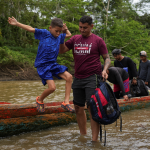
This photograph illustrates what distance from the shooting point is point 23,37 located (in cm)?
2594

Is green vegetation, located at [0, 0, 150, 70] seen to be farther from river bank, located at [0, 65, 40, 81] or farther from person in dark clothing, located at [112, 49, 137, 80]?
person in dark clothing, located at [112, 49, 137, 80]

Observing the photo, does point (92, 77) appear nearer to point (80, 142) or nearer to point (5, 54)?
point (80, 142)

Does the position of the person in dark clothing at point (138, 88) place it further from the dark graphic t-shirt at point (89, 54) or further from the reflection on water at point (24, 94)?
the dark graphic t-shirt at point (89, 54)

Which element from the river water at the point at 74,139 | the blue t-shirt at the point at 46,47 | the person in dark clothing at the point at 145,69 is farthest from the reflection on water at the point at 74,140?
the person in dark clothing at the point at 145,69

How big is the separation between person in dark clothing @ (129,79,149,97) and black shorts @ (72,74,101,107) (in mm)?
3223

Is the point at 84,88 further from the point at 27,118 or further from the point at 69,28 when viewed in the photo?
the point at 69,28

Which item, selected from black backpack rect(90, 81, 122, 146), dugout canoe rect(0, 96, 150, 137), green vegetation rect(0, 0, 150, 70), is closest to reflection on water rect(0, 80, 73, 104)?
dugout canoe rect(0, 96, 150, 137)

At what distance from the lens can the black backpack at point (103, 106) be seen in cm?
312

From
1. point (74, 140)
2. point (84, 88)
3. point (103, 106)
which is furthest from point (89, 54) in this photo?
point (74, 140)

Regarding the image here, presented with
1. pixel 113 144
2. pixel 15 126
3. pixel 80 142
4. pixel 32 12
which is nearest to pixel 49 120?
pixel 15 126

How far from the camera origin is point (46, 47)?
12.5 ft

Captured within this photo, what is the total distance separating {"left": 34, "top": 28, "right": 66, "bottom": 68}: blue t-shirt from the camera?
3.82 m

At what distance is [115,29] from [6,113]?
74.1 feet

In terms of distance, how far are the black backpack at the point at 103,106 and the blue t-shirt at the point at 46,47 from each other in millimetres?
1145
